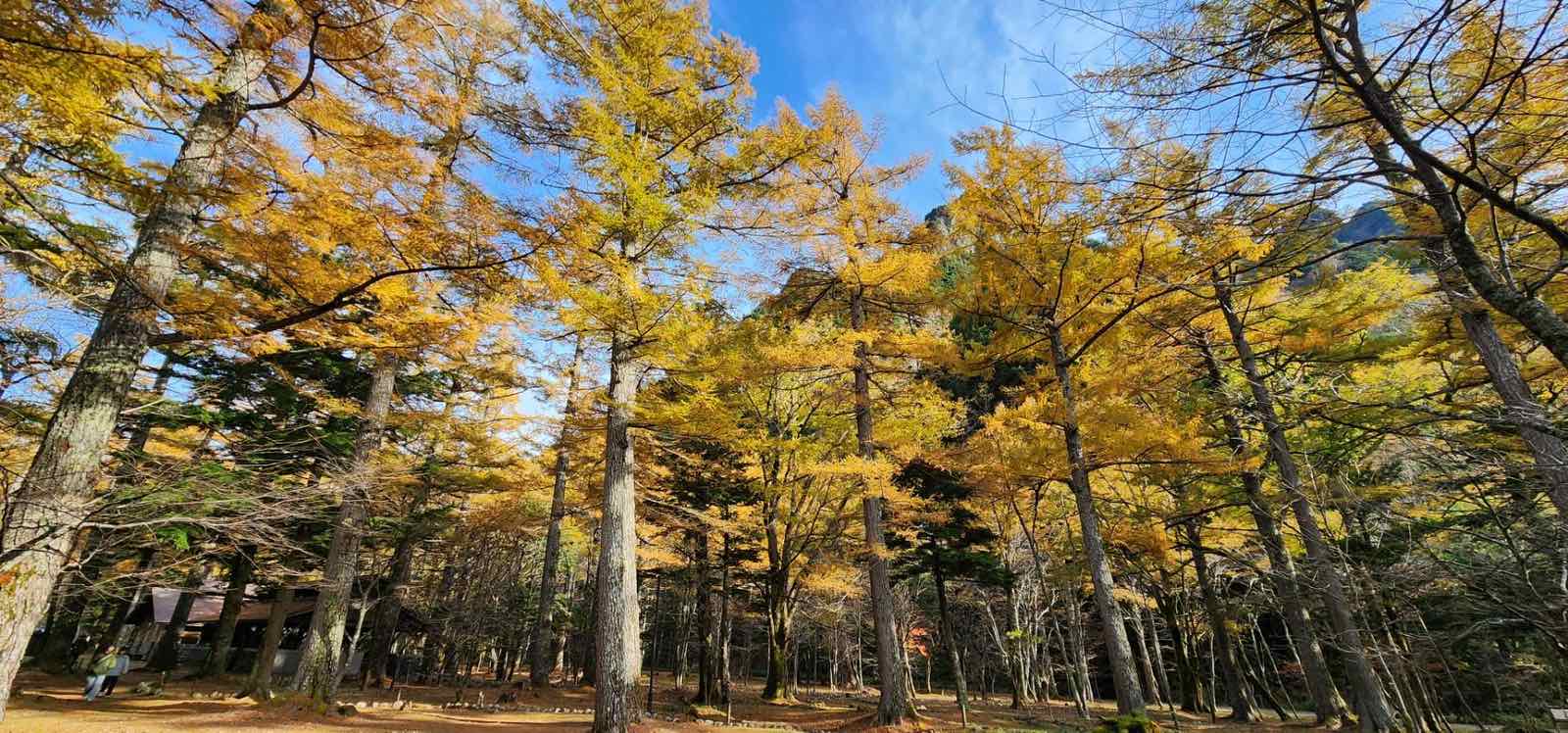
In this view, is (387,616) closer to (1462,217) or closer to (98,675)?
(98,675)

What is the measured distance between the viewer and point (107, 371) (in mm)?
4711

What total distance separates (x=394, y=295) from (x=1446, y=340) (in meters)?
13.3

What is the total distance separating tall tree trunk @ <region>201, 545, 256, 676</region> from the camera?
1339 cm

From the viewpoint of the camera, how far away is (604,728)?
621cm

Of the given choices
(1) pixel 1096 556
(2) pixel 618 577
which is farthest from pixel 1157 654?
(2) pixel 618 577

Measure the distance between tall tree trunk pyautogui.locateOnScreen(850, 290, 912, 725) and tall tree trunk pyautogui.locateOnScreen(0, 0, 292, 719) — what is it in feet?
25.7

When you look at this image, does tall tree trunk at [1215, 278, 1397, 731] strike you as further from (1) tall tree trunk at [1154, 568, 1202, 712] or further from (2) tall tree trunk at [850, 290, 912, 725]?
(1) tall tree trunk at [1154, 568, 1202, 712]

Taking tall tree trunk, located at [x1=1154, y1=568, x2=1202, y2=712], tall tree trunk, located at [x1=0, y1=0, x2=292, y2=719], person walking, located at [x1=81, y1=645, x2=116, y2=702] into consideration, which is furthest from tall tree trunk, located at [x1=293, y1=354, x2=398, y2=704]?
tall tree trunk, located at [x1=1154, y1=568, x2=1202, y2=712]

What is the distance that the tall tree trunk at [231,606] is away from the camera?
13388 millimetres

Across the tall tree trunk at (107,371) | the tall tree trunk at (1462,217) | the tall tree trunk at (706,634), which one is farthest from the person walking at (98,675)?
the tall tree trunk at (1462,217)

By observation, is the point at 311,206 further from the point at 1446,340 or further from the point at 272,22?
the point at 1446,340

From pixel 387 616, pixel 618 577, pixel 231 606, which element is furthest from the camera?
pixel 387 616

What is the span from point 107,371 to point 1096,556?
10366 millimetres

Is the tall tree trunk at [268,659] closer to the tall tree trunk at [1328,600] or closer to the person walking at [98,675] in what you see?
the person walking at [98,675]
